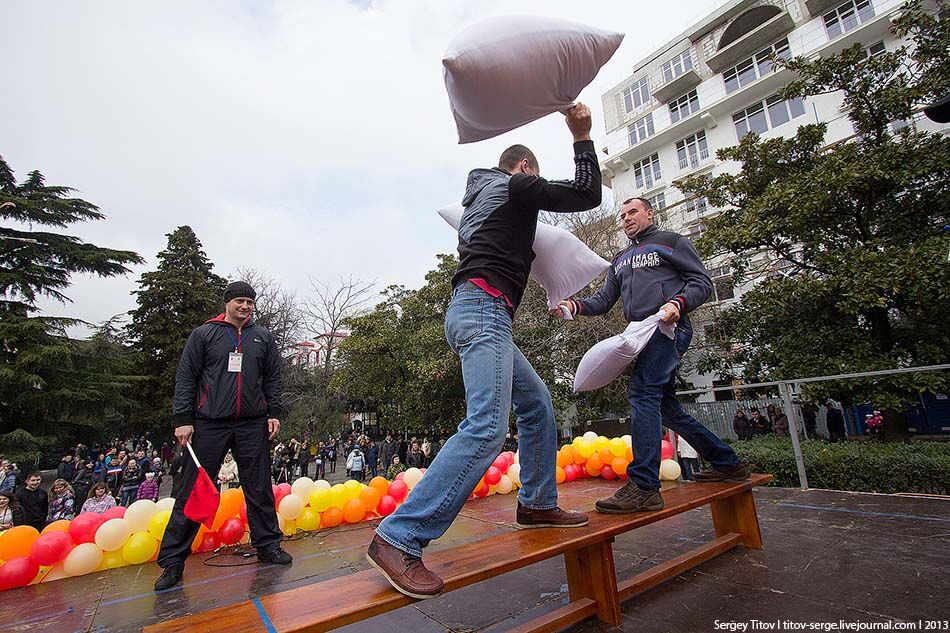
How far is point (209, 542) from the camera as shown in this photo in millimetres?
3447

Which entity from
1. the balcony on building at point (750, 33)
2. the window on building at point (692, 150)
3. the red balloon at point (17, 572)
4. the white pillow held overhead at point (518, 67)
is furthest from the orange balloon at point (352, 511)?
the balcony on building at point (750, 33)

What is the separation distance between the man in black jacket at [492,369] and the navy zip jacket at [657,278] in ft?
2.85

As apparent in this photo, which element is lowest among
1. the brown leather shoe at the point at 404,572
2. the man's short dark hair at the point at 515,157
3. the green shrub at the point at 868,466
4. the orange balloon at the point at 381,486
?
the green shrub at the point at 868,466

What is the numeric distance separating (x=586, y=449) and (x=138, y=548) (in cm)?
426

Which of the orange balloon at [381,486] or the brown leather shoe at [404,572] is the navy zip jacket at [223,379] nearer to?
the orange balloon at [381,486]

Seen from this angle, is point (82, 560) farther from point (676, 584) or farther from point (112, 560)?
point (676, 584)

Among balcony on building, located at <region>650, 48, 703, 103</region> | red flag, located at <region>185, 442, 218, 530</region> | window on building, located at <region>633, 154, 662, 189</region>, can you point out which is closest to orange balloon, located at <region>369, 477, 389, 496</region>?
red flag, located at <region>185, 442, 218, 530</region>

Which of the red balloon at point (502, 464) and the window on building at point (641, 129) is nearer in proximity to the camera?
the red balloon at point (502, 464)

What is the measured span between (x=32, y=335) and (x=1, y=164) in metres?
8.10

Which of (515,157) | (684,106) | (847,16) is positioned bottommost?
(515,157)

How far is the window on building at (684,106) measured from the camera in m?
26.3

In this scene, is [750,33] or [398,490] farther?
[750,33]

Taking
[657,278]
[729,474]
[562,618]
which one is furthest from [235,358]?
[729,474]

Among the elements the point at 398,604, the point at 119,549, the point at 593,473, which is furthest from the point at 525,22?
the point at 593,473
